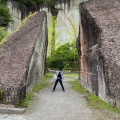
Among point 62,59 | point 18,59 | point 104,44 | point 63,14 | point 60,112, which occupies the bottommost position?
point 60,112

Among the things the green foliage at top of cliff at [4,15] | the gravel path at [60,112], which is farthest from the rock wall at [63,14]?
the gravel path at [60,112]

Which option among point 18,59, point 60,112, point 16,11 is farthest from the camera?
point 16,11

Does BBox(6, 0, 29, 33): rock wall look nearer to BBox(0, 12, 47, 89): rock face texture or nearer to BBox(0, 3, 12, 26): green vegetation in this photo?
BBox(0, 3, 12, 26): green vegetation

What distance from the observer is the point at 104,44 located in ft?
29.6

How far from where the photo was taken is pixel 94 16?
11188 millimetres

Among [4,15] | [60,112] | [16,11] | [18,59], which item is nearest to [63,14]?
[16,11]

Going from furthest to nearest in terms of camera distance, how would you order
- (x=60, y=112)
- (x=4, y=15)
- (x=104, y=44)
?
(x=4, y=15) < (x=104, y=44) < (x=60, y=112)

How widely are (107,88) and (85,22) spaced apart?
5808 millimetres

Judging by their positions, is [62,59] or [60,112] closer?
[60,112]

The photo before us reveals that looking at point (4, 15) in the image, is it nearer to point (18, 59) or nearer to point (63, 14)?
point (63, 14)

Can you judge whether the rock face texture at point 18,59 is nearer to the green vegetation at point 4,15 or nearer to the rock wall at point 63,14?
the green vegetation at point 4,15

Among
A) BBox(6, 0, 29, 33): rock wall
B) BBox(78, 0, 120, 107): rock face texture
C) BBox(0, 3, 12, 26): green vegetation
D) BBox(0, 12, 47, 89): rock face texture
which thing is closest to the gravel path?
BBox(78, 0, 120, 107): rock face texture

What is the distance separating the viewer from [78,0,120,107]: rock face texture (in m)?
7.74

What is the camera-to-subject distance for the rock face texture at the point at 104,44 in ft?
25.4
